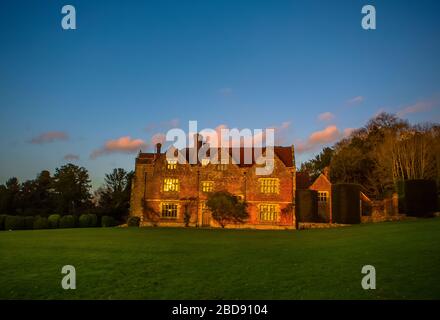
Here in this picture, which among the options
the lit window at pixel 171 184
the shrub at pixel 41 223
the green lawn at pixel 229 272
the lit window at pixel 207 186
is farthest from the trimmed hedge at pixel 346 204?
the shrub at pixel 41 223

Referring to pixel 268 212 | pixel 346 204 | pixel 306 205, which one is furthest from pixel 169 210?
pixel 346 204

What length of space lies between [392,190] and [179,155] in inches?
1076

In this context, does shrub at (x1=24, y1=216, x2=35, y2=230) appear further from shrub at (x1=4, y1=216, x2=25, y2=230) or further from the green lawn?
the green lawn

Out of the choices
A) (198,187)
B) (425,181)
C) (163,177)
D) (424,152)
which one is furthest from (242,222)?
(424,152)

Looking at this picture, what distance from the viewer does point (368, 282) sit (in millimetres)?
10305

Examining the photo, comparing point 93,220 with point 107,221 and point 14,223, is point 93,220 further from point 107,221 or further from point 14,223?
point 14,223

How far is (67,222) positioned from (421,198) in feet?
125

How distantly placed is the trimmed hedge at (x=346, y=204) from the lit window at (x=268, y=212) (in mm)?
7547

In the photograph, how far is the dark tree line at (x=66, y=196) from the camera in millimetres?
51188

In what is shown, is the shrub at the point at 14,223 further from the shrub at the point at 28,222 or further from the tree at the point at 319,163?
the tree at the point at 319,163

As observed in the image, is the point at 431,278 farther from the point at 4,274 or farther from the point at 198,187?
the point at 198,187

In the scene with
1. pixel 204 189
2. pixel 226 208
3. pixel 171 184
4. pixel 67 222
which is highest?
pixel 171 184

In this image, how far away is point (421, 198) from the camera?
118 ft

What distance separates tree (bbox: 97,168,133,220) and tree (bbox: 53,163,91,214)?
257 centimetres
